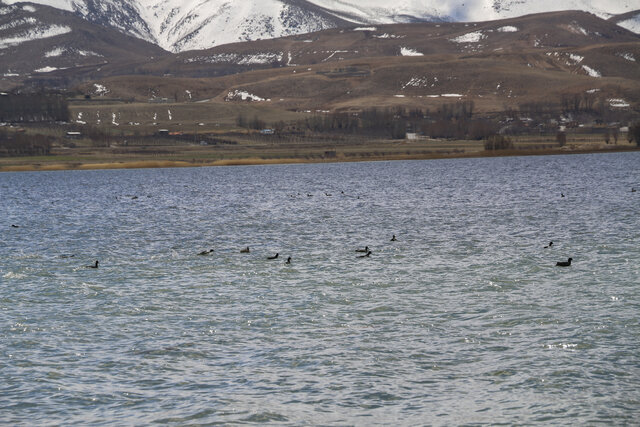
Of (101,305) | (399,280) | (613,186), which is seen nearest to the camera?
(101,305)

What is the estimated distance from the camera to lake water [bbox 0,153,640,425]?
22.8 meters

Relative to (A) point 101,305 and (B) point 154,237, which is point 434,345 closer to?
(A) point 101,305

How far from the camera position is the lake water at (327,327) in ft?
74.7

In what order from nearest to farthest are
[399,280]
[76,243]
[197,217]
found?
[399,280]
[76,243]
[197,217]

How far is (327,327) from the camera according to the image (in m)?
31.1

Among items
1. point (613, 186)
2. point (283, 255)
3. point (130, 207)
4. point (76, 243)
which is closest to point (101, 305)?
point (283, 255)

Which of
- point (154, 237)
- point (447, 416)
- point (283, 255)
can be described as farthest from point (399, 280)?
point (154, 237)

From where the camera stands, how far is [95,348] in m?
28.8

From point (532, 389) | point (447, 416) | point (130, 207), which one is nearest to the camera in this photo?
point (447, 416)

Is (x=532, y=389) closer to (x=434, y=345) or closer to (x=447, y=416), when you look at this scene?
(x=447, y=416)

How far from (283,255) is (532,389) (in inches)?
1162

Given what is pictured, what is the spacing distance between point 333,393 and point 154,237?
43.1m

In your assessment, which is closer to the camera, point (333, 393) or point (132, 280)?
point (333, 393)

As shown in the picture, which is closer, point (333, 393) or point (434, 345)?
point (333, 393)
